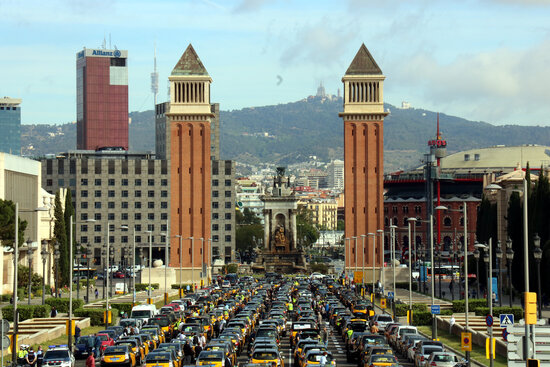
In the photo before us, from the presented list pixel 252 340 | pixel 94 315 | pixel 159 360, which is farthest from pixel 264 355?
pixel 94 315

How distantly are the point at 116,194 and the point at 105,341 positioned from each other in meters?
133

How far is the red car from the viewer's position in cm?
5247

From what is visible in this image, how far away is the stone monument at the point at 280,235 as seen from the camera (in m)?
166

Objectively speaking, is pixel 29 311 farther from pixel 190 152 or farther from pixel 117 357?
pixel 190 152

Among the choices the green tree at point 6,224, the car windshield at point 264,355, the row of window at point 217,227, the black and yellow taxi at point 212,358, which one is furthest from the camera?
the row of window at point 217,227

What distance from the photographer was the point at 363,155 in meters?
140

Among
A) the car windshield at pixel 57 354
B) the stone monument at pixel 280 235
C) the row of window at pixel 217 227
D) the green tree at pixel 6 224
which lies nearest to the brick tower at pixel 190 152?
the stone monument at pixel 280 235

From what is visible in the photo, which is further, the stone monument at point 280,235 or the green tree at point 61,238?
the stone monument at point 280,235

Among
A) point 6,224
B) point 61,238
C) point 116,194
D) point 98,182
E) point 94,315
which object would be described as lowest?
point 94,315

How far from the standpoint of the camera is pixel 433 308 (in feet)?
189

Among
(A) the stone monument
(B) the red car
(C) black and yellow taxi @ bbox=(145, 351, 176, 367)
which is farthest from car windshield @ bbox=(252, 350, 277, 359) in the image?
(A) the stone monument

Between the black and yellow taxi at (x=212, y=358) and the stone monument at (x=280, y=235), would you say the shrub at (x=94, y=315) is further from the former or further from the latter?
the stone monument at (x=280, y=235)

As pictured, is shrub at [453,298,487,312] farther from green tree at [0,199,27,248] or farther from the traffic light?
the traffic light

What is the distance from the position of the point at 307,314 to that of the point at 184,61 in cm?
8707
